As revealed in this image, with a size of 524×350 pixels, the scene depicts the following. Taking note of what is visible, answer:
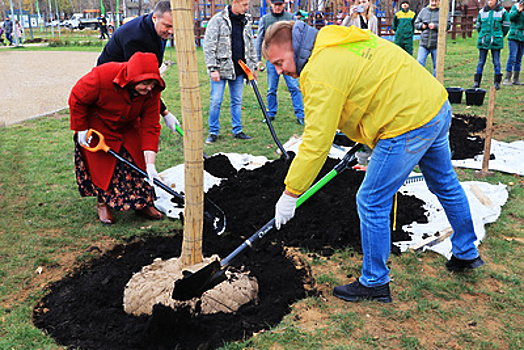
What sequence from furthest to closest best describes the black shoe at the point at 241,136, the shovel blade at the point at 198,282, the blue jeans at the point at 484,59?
the blue jeans at the point at 484,59 → the black shoe at the point at 241,136 → the shovel blade at the point at 198,282

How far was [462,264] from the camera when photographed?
3.25 m

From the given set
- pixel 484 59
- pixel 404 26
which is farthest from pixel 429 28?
pixel 484 59

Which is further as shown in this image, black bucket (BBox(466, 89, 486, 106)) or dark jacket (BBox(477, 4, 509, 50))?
dark jacket (BBox(477, 4, 509, 50))

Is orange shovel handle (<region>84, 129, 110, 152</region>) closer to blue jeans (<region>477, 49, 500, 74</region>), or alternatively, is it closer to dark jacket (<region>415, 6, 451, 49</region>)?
dark jacket (<region>415, 6, 451, 49</region>)

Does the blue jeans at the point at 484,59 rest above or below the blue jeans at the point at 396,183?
above

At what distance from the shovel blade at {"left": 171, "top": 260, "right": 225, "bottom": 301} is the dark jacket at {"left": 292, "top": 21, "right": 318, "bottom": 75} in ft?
4.37

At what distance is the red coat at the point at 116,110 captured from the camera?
3568mm

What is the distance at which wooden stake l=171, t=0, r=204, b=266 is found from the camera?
2.43 meters

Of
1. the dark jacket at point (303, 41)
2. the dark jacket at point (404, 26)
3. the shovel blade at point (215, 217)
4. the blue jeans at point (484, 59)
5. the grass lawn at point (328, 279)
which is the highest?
the dark jacket at point (404, 26)

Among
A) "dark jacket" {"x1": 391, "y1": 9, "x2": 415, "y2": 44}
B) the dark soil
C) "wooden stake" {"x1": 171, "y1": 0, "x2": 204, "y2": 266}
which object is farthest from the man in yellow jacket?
"dark jacket" {"x1": 391, "y1": 9, "x2": 415, "y2": 44}

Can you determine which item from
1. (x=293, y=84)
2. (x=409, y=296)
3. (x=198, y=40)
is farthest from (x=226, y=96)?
(x=198, y=40)

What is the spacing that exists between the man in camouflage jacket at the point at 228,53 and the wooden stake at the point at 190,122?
3.87 meters

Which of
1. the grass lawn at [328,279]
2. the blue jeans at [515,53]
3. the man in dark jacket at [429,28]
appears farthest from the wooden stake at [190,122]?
the blue jeans at [515,53]

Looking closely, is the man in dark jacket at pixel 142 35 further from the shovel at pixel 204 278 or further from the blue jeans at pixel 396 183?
the blue jeans at pixel 396 183
